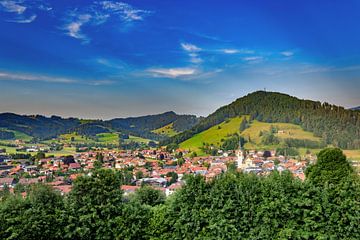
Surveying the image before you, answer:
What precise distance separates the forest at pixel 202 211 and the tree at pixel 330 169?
50 mm

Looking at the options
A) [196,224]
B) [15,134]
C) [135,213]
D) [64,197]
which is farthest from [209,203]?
[15,134]

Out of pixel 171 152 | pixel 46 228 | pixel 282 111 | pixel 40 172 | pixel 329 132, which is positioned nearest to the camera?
pixel 46 228

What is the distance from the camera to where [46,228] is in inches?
581

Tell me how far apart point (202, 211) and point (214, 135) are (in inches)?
3888

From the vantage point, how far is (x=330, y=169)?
16797 mm

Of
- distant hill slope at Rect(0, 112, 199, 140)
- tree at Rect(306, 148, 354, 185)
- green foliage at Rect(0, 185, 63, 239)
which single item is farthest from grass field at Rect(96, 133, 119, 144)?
tree at Rect(306, 148, 354, 185)

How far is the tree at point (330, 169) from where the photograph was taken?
54.0 ft

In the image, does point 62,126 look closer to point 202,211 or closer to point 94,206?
point 94,206

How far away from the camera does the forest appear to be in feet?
49.0

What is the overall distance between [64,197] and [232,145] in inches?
3384

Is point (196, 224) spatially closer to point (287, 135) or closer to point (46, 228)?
point (46, 228)

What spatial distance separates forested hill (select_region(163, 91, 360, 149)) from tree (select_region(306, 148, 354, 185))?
71.9 metres

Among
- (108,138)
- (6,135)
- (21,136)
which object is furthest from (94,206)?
(21,136)

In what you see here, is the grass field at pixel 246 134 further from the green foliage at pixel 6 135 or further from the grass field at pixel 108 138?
the green foliage at pixel 6 135
